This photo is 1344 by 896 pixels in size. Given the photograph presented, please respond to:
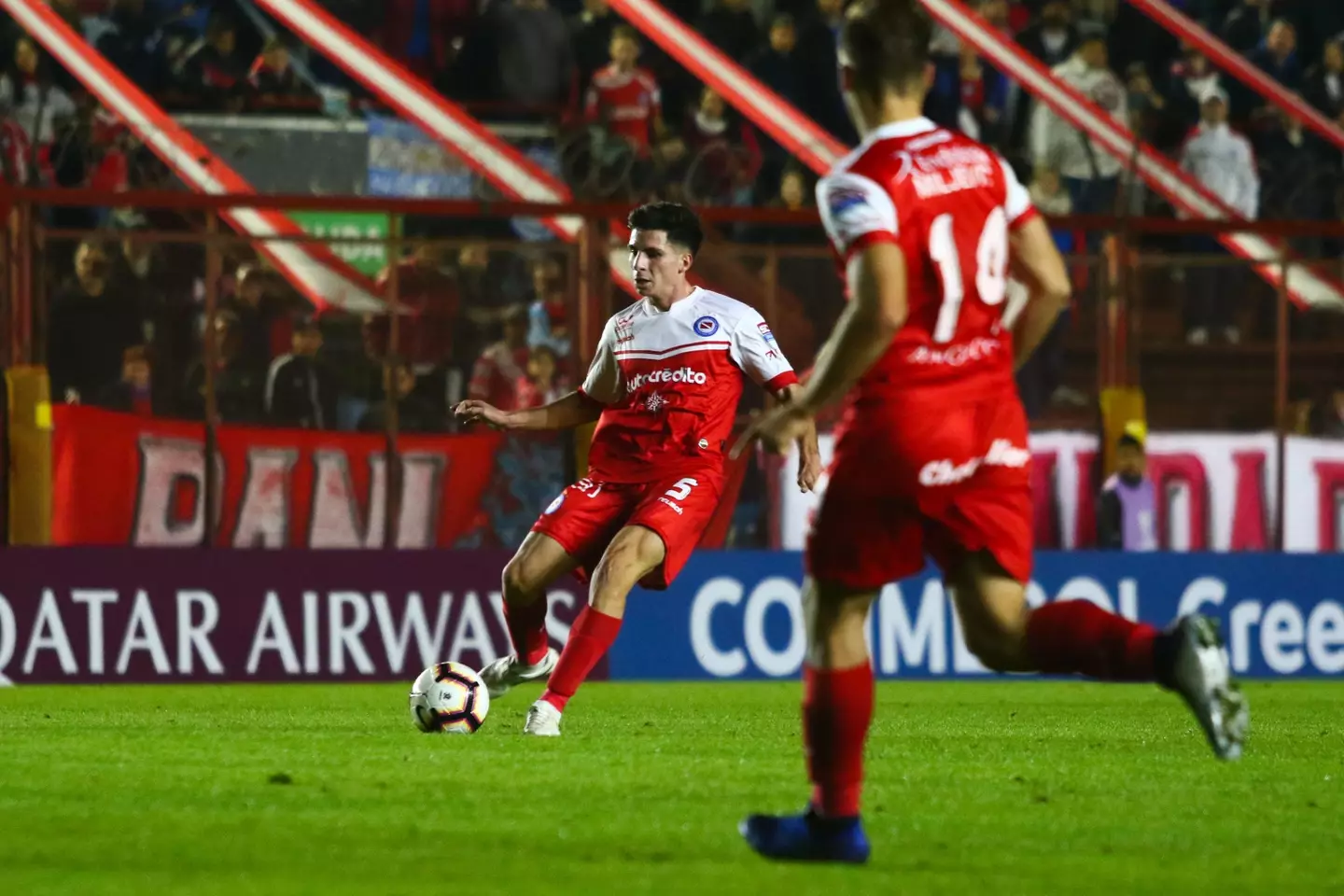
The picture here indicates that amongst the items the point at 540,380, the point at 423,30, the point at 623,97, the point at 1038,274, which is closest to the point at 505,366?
the point at 540,380

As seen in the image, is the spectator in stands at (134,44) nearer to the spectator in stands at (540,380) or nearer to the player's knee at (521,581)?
the spectator in stands at (540,380)

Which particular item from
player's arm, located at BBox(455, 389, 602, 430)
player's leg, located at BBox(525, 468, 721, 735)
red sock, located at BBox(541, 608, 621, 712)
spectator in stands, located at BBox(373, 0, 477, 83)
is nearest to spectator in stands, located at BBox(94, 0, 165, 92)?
spectator in stands, located at BBox(373, 0, 477, 83)

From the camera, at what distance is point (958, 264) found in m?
5.80

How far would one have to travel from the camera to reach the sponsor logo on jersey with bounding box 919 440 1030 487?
5750 mm

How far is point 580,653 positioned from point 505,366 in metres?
6.17

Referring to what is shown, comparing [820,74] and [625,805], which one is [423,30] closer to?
[820,74]

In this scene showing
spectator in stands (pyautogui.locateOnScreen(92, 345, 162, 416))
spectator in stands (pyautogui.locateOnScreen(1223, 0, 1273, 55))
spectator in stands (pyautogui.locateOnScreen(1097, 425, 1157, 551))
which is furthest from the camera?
spectator in stands (pyautogui.locateOnScreen(1223, 0, 1273, 55))

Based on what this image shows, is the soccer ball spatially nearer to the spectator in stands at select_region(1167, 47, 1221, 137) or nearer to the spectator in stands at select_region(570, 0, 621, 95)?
the spectator in stands at select_region(570, 0, 621, 95)

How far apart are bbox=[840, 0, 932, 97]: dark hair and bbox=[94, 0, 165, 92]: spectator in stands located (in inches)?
487

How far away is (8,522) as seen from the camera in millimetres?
14828

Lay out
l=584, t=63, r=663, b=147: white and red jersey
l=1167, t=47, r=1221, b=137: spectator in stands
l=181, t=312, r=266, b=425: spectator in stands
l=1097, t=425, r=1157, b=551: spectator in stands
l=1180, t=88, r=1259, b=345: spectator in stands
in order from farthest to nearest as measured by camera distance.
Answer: l=1167, t=47, r=1221, b=137: spectator in stands, l=584, t=63, r=663, b=147: white and red jersey, l=1180, t=88, r=1259, b=345: spectator in stands, l=1097, t=425, r=1157, b=551: spectator in stands, l=181, t=312, r=266, b=425: spectator in stands

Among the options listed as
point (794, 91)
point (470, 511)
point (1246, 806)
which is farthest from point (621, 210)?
point (1246, 806)

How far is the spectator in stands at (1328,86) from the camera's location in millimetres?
21000

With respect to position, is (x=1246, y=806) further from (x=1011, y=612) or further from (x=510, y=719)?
(x=510, y=719)
